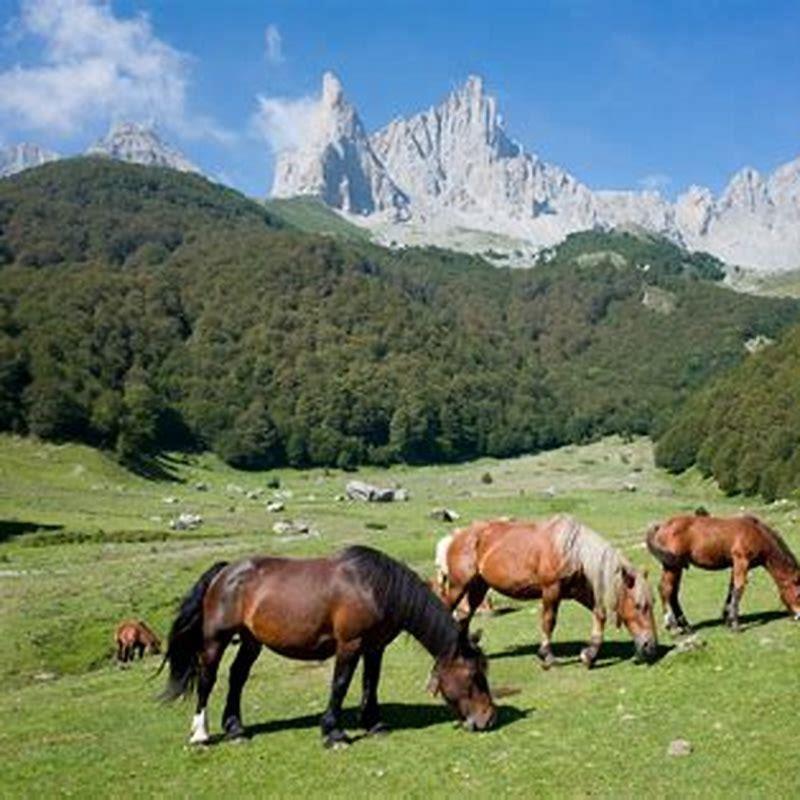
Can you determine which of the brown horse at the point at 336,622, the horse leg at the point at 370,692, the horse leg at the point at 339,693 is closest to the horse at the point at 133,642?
A: the brown horse at the point at 336,622

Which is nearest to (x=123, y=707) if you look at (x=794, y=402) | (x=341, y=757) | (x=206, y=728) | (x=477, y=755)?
(x=206, y=728)

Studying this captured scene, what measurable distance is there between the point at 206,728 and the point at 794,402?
448ft

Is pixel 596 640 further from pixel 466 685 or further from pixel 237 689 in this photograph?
pixel 237 689

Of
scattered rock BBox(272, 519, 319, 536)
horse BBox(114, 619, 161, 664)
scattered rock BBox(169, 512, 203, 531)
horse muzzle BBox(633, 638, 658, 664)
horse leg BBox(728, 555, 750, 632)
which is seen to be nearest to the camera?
horse muzzle BBox(633, 638, 658, 664)

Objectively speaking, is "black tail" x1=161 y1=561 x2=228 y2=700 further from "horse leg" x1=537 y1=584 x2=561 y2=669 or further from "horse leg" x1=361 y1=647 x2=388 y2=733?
"horse leg" x1=537 y1=584 x2=561 y2=669

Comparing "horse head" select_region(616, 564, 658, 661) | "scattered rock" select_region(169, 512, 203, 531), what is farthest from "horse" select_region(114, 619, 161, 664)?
"scattered rock" select_region(169, 512, 203, 531)

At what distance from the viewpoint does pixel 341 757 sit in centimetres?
1622

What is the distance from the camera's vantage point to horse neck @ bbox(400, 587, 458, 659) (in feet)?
55.9

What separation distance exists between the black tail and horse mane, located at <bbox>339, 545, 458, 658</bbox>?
2890mm

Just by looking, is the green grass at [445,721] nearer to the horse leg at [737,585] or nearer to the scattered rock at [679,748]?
the scattered rock at [679,748]

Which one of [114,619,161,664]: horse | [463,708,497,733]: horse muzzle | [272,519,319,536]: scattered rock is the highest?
[463,708,497,733]: horse muzzle

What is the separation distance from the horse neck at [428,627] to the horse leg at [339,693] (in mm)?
993

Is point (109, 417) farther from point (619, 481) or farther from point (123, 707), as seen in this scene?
point (123, 707)

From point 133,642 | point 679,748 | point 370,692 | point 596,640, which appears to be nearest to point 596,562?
point 596,640
